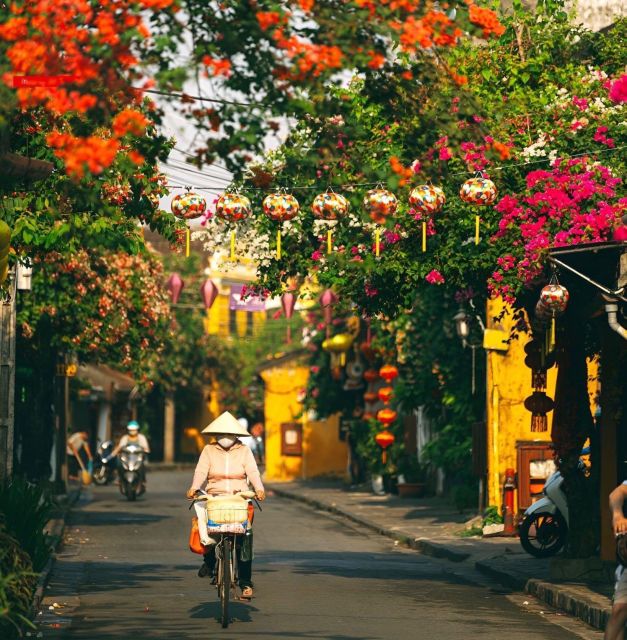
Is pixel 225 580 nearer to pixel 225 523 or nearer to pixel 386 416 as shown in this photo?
pixel 225 523

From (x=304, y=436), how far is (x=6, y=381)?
3326 cm

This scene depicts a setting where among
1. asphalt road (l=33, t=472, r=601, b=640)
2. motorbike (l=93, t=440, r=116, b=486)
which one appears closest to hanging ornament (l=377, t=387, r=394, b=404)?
asphalt road (l=33, t=472, r=601, b=640)

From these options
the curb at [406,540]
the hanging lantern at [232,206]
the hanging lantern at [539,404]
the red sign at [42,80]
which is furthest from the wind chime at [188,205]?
the red sign at [42,80]

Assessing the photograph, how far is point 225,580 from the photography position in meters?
15.0

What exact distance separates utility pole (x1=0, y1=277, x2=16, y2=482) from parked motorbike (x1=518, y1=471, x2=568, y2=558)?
6613mm

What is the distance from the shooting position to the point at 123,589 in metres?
18.1

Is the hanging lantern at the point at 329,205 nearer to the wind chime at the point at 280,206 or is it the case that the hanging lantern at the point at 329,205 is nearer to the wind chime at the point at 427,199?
the wind chime at the point at 280,206

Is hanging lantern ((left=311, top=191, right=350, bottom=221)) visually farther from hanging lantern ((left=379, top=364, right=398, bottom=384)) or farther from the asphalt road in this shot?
hanging lantern ((left=379, top=364, right=398, bottom=384))

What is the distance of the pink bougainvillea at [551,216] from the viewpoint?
18.2 meters

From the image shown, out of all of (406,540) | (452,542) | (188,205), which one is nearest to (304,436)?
(406,540)

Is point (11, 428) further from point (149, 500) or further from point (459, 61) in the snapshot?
point (149, 500)

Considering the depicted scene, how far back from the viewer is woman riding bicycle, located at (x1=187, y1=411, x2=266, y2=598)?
16000 millimetres

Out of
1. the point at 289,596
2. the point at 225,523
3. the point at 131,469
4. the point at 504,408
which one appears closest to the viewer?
the point at 225,523

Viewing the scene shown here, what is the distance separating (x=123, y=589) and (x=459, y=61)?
7791 mm
